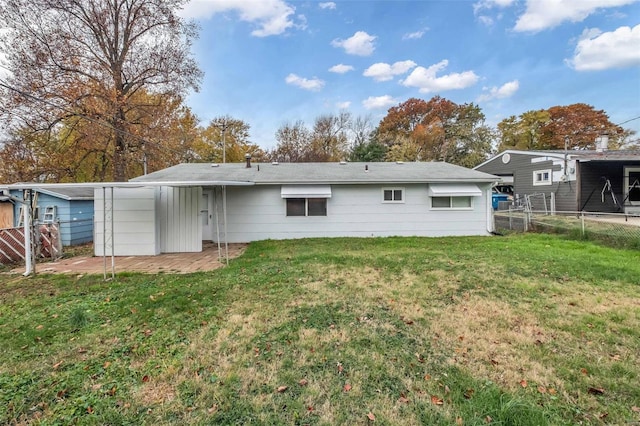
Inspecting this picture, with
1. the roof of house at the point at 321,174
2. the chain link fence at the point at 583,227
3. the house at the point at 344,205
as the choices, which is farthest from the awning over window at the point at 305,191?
the chain link fence at the point at 583,227

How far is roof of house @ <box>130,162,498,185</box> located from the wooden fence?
277 cm

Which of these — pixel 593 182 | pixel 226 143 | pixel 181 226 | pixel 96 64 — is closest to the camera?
pixel 181 226

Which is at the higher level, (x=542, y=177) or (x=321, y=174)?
(x=542, y=177)

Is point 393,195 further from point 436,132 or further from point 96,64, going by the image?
point 436,132

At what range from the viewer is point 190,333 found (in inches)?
149

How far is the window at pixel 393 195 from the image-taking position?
466 inches

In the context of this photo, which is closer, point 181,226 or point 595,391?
point 595,391

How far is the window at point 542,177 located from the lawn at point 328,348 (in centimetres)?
1336

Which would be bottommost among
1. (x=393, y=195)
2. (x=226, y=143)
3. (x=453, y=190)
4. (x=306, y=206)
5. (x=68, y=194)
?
(x=306, y=206)

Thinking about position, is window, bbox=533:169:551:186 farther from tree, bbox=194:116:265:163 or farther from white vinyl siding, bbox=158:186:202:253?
tree, bbox=194:116:265:163

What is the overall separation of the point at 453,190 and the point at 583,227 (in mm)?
4076

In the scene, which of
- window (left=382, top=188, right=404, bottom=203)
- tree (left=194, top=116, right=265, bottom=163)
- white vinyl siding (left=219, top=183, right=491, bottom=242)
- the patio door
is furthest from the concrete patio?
tree (left=194, top=116, right=265, bottom=163)

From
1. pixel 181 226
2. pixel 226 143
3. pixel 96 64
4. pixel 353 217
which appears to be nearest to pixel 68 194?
pixel 181 226

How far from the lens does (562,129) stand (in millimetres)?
33750
